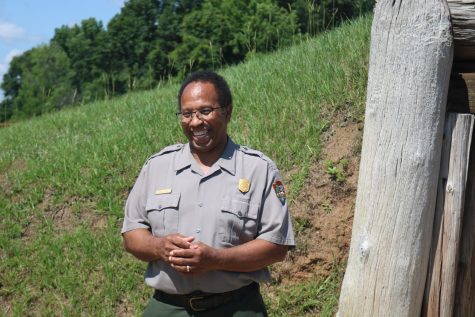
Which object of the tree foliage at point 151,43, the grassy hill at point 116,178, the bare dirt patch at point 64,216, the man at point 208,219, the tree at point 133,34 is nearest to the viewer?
the man at point 208,219

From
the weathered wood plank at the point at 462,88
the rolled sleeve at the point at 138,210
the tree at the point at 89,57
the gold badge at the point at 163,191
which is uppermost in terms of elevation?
the tree at the point at 89,57

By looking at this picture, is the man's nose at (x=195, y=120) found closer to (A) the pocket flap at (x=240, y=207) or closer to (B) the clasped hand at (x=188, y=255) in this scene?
(A) the pocket flap at (x=240, y=207)

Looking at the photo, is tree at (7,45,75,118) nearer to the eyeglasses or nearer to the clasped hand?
the eyeglasses

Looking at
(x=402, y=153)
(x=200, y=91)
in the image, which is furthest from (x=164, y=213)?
Answer: (x=402, y=153)

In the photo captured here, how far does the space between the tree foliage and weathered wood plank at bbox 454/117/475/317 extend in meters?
12.0

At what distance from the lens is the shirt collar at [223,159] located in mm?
2793

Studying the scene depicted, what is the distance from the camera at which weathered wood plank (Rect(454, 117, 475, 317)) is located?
2.73m

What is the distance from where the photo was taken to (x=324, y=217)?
4.90m

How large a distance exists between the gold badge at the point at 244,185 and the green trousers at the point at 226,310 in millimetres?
426

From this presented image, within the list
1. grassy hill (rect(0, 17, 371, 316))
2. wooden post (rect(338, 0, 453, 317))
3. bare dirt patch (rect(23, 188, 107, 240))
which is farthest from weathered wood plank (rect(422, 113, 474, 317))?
bare dirt patch (rect(23, 188, 107, 240))

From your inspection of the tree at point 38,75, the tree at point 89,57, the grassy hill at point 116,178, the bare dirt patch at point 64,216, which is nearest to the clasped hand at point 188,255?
the grassy hill at point 116,178

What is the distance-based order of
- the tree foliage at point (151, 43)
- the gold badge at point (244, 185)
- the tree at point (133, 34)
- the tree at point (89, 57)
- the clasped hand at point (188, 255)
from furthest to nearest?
1. the tree at point (89, 57)
2. the tree at point (133, 34)
3. the tree foliage at point (151, 43)
4. the gold badge at point (244, 185)
5. the clasped hand at point (188, 255)

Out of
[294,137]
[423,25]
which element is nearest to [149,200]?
[423,25]

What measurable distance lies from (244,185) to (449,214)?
826 mm
